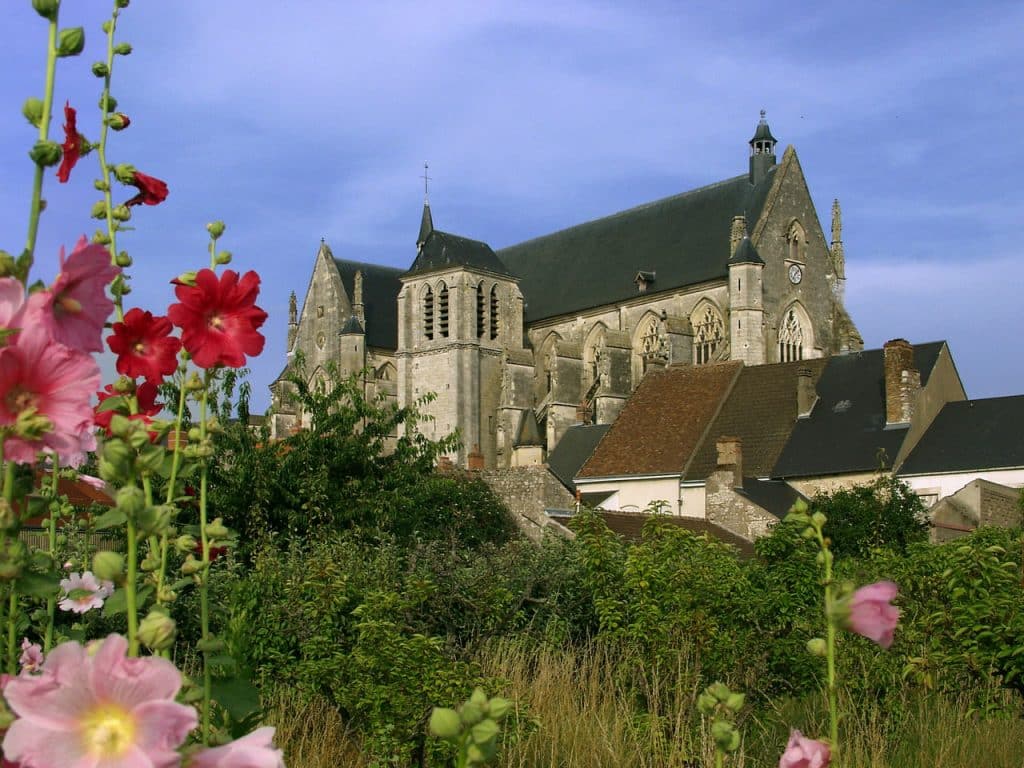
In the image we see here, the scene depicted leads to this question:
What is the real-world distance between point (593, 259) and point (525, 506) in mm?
35600

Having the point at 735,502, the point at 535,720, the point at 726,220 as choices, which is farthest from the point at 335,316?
the point at 535,720

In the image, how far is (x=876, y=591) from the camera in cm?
231

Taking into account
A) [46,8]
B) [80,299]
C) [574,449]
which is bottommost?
[80,299]

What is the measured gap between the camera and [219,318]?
108 inches

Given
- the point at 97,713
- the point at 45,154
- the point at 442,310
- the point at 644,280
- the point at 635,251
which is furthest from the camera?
the point at 635,251

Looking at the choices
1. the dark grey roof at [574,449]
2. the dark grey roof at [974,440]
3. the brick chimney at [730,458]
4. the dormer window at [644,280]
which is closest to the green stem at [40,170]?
the brick chimney at [730,458]

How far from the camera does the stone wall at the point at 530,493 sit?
22.7 meters

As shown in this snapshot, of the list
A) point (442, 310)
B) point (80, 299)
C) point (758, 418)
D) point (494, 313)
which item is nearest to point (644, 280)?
point (494, 313)

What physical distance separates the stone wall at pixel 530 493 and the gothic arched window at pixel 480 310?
30.2 m

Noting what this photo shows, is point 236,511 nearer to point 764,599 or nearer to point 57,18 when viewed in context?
point 764,599

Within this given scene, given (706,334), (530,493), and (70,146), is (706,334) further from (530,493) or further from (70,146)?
(70,146)

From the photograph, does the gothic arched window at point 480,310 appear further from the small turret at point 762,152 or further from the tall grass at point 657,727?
the tall grass at point 657,727

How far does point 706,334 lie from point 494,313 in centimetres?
993

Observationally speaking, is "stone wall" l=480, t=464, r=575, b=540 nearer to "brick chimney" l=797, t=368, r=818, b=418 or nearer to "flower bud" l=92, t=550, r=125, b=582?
"brick chimney" l=797, t=368, r=818, b=418
